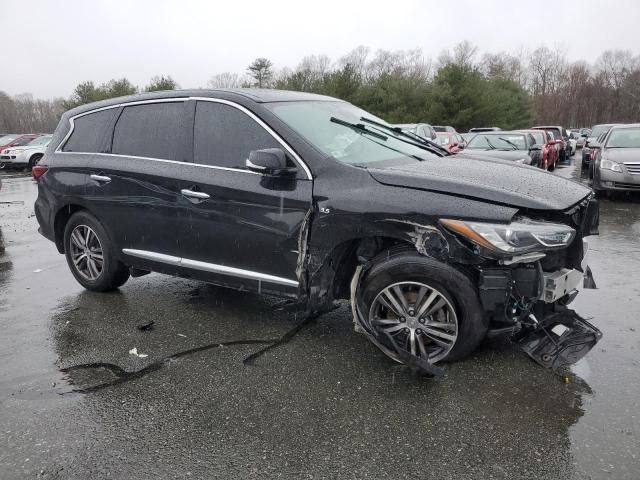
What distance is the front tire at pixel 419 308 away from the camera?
3.38 metres

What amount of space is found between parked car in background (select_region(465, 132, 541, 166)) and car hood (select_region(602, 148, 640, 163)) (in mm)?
1671

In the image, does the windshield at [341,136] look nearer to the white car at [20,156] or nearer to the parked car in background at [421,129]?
the parked car in background at [421,129]

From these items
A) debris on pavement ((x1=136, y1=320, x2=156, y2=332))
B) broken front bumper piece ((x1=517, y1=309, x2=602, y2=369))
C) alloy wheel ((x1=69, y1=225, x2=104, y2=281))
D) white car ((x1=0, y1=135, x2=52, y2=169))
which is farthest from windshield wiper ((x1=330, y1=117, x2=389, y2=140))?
white car ((x1=0, y1=135, x2=52, y2=169))

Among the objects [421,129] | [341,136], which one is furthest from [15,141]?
[341,136]

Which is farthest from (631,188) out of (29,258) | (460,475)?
(29,258)

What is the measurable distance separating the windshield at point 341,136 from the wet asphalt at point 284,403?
1.45m

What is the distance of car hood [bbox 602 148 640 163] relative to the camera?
1098 cm

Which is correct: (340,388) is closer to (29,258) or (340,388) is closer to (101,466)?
(101,466)

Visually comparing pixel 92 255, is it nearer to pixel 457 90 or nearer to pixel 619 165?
pixel 619 165

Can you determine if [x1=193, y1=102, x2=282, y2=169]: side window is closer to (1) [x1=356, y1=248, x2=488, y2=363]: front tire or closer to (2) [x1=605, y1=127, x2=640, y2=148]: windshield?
(1) [x1=356, y1=248, x2=488, y2=363]: front tire

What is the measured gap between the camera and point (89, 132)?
532cm

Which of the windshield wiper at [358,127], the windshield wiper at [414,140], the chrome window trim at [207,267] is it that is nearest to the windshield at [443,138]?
the windshield wiper at [414,140]

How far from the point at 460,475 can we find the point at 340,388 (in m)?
1.04

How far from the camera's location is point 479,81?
43.7m
